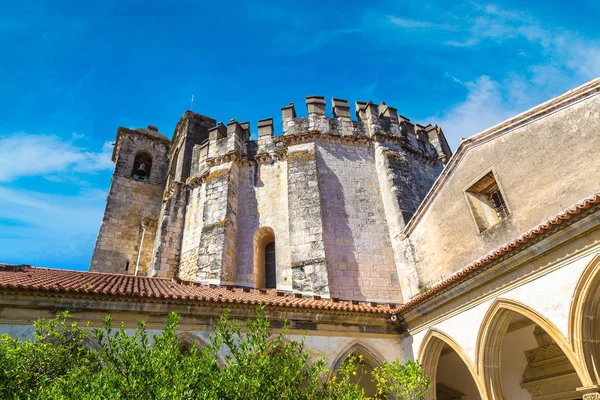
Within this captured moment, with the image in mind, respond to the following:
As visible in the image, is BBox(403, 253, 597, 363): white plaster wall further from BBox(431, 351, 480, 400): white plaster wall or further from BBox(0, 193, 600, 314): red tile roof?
BBox(431, 351, 480, 400): white plaster wall

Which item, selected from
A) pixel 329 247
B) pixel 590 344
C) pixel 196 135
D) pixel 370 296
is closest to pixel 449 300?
pixel 590 344

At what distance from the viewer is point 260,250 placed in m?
12.6

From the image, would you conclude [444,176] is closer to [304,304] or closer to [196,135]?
[304,304]

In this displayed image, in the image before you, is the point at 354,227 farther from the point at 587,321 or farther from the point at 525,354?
the point at 587,321

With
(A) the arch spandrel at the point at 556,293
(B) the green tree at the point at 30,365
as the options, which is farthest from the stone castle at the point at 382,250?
(B) the green tree at the point at 30,365

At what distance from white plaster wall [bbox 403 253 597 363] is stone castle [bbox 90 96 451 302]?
Result: 3.56 meters

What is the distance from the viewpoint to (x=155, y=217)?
17188 millimetres

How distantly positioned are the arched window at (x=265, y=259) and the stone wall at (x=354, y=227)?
213 centimetres

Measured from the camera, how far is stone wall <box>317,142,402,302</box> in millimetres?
10859

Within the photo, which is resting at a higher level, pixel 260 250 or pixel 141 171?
pixel 141 171

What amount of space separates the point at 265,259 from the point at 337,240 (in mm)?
2678

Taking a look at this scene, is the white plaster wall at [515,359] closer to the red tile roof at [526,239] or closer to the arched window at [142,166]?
the red tile roof at [526,239]

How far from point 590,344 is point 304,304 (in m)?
4.98

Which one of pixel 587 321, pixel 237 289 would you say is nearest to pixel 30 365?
pixel 237 289
